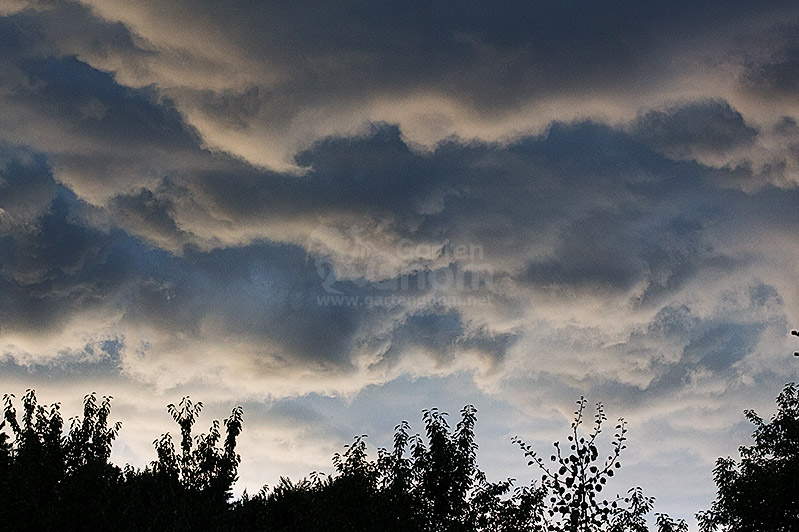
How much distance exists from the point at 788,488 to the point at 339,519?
94.4 feet

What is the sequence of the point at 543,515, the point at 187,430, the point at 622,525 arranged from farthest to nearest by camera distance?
the point at 187,430, the point at 543,515, the point at 622,525

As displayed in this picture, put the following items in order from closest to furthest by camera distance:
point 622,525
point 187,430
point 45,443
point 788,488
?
point 622,525 → point 187,430 → point 45,443 → point 788,488

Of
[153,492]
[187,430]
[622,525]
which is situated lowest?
[622,525]

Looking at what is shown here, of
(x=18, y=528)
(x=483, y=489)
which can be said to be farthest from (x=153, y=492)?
(x=483, y=489)

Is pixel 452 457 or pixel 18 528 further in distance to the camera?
pixel 452 457

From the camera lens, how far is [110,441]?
3278 cm

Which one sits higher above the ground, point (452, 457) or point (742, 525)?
point (452, 457)

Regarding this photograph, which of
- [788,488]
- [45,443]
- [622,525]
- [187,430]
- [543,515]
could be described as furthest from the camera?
[788,488]

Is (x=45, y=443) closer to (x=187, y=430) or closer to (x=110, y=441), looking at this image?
(x=110, y=441)

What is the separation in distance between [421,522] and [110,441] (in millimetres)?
15186

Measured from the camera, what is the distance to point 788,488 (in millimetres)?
41062

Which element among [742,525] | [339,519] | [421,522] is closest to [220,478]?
[339,519]

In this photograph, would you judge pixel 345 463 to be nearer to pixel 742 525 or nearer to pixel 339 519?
pixel 339 519

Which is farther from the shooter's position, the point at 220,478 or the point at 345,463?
the point at 345,463
